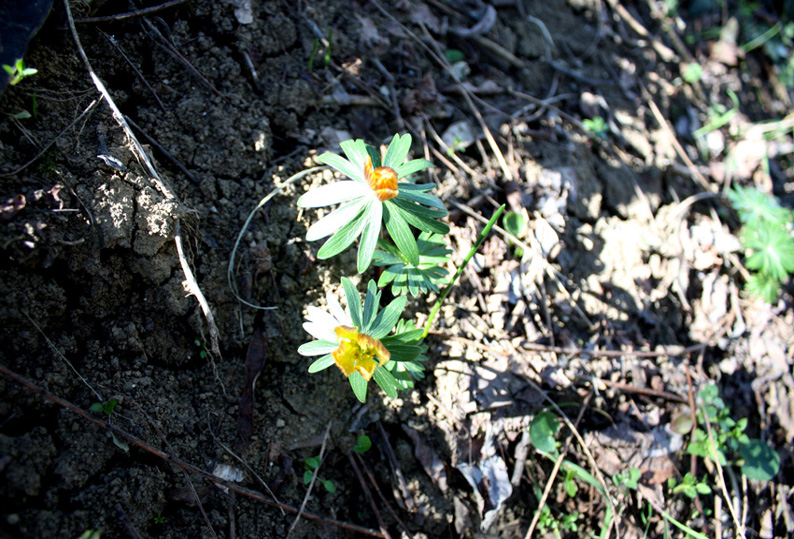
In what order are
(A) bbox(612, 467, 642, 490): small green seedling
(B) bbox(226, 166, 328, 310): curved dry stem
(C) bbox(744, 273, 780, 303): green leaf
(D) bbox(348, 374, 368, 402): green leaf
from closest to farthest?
(D) bbox(348, 374, 368, 402): green leaf
(B) bbox(226, 166, 328, 310): curved dry stem
(A) bbox(612, 467, 642, 490): small green seedling
(C) bbox(744, 273, 780, 303): green leaf

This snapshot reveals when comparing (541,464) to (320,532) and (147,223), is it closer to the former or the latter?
(320,532)

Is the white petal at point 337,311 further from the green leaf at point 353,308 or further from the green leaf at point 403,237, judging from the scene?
the green leaf at point 403,237

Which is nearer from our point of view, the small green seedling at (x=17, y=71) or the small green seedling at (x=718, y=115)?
the small green seedling at (x=17, y=71)

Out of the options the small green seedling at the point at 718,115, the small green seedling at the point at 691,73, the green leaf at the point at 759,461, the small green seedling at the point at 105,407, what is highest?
the small green seedling at the point at 691,73

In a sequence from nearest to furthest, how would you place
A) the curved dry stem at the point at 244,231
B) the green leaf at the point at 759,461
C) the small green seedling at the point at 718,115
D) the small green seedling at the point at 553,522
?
the curved dry stem at the point at 244,231 < the small green seedling at the point at 553,522 < the green leaf at the point at 759,461 < the small green seedling at the point at 718,115

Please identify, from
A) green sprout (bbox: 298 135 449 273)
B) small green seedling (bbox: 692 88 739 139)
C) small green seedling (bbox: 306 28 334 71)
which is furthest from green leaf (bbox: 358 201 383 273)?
small green seedling (bbox: 692 88 739 139)

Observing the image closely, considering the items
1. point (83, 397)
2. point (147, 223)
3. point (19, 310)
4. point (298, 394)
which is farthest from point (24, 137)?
point (298, 394)

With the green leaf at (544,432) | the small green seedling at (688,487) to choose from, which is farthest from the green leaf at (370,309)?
the small green seedling at (688,487)

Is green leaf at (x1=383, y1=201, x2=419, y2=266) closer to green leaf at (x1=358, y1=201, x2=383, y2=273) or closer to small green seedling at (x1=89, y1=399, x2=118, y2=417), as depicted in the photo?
green leaf at (x1=358, y1=201, x2=383, y2=273)
